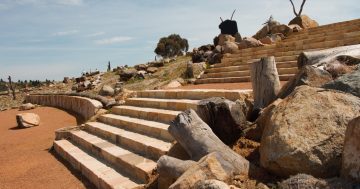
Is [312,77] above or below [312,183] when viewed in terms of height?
above

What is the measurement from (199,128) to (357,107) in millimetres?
1712

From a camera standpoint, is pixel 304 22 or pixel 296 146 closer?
pixel 296 146

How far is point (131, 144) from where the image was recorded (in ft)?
20.4

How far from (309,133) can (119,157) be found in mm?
3604

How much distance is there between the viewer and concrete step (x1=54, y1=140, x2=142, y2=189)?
4.86 metres

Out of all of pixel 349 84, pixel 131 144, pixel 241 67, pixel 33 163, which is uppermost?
pixel 241 67

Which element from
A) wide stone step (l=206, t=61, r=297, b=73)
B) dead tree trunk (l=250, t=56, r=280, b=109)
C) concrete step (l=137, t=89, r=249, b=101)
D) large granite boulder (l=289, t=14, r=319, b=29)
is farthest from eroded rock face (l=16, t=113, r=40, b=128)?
large granite boulder (l=289, t=14, r=319, b=29)

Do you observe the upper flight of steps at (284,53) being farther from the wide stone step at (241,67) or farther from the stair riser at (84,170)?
the stair riser at (84,170)

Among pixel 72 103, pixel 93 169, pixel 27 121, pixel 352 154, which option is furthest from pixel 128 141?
pixel 72 103

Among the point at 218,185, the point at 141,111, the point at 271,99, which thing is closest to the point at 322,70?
the point at 271,99

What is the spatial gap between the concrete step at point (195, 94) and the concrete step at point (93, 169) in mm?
2357

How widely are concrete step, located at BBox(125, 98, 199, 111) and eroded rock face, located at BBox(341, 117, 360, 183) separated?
148 inches

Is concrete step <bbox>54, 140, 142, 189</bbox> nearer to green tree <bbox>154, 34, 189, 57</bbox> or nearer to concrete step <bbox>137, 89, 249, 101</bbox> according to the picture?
concrete step <bbox>137, 89, 249, 101</bbox>

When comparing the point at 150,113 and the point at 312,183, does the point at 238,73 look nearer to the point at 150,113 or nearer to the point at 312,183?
the point at 150,113
